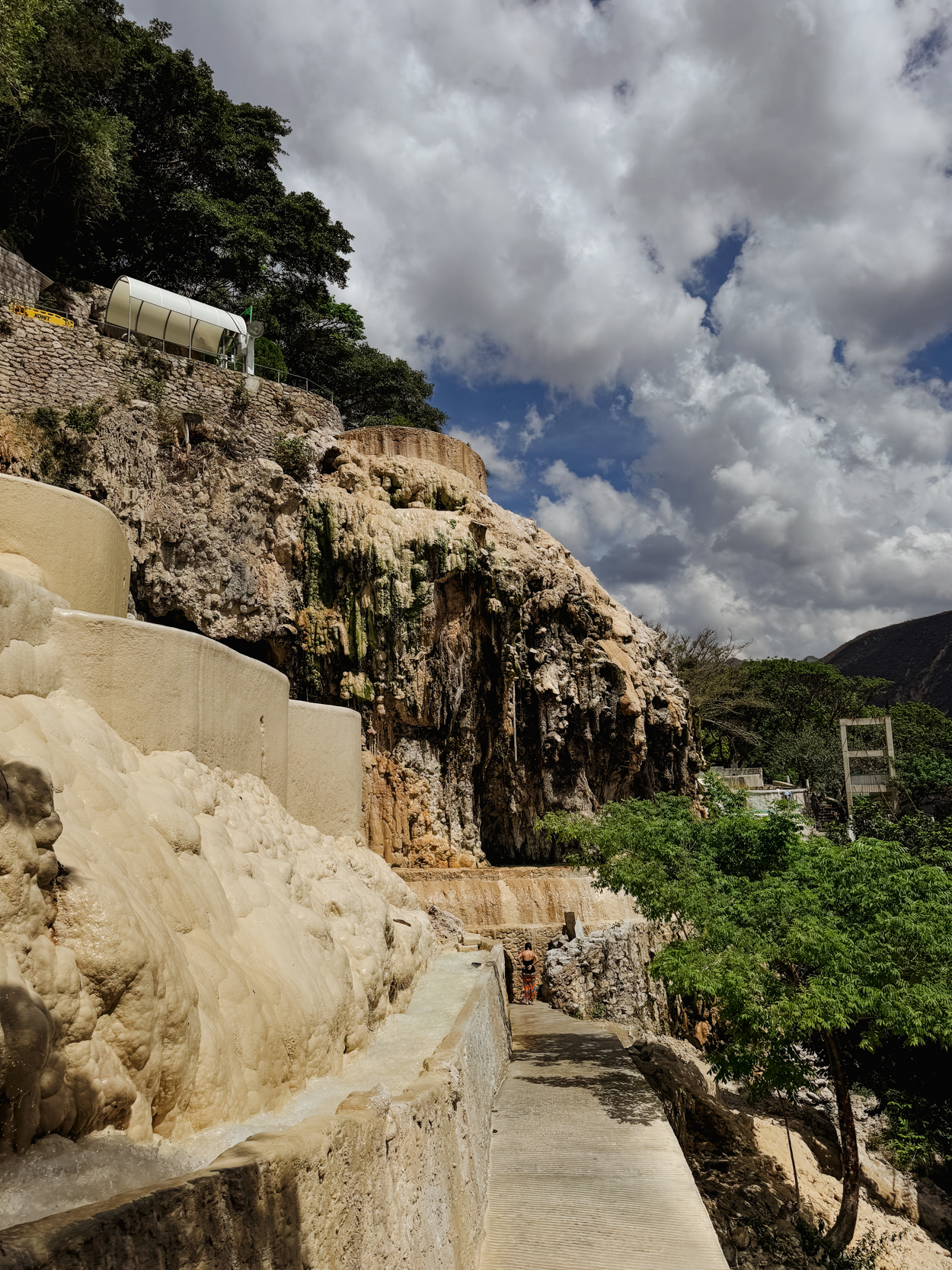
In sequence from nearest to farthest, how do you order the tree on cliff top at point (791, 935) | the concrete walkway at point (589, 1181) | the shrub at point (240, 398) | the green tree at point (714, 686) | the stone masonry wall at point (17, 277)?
1. the concrete walkway at point (589, 1181)
2. the tree on cliff top at point (791, 935)
3. the stone masonry wall at point (17, 277)
4. the shrub at point (240, 398)
5. the green tree at point (714, 686)

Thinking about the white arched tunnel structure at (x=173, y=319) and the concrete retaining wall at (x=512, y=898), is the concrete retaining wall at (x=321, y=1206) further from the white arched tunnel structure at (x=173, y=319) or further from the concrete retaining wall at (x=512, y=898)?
the white arched tunnel structure at (x=173, y=319)

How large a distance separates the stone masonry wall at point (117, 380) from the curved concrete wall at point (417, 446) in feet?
5.21

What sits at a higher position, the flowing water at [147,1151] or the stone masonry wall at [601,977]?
the flowing water at [147,1151]

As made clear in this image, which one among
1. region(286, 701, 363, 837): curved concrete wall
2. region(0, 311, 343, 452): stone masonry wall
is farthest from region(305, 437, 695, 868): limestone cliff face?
region(286, 701, 363, 837): curved concrete wall

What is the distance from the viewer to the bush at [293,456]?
21469mm

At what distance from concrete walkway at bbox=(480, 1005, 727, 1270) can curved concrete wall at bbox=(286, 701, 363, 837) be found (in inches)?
145

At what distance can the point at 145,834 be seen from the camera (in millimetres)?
4789

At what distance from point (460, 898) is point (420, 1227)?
A: 40.4 ft

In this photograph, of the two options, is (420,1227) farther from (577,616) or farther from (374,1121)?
(577,616)

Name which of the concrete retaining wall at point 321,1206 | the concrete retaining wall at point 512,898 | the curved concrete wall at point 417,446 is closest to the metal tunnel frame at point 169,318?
the curved concrete wall at point 417,446

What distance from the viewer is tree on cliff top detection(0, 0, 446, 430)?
2025cm

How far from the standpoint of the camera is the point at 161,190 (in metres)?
25.9

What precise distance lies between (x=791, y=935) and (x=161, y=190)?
27240mm

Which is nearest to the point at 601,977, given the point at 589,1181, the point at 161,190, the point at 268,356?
the point at 589,1181
